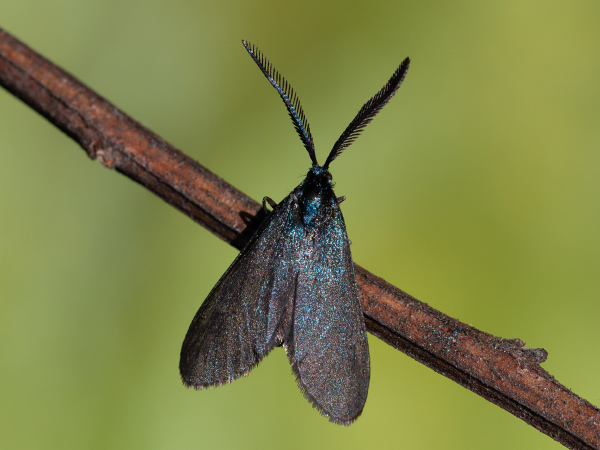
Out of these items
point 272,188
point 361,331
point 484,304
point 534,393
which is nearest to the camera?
point 534,393

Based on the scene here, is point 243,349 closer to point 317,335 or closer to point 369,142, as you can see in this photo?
point 317,335

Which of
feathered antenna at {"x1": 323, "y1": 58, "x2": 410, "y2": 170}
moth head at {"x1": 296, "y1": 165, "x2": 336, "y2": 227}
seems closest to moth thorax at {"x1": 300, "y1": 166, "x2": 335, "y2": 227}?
moth head at {"x1": 296, "y1": 165, "x2": 336, "y2": 227}

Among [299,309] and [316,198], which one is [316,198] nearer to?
[316,198]

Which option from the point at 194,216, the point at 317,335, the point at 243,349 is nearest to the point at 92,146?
the point at 194,216

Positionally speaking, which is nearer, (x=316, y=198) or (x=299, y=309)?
(x=299, y=309)

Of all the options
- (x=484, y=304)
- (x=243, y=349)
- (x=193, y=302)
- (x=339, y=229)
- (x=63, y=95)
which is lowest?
(x=243, y=349)

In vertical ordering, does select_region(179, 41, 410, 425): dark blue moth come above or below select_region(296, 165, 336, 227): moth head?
below

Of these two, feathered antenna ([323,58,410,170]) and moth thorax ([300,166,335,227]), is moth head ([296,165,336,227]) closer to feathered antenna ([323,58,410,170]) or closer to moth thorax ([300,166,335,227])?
moth thorax ([300,166,335,227])

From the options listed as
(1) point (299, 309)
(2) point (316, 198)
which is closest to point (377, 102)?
(2) point (316, 198)
